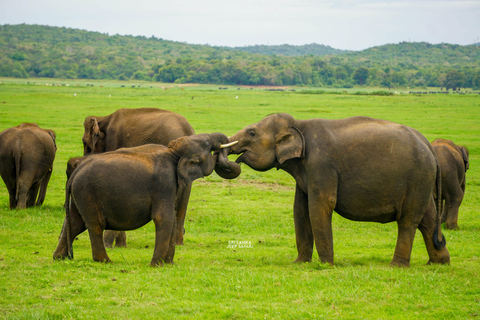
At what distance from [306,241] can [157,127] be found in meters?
3.96

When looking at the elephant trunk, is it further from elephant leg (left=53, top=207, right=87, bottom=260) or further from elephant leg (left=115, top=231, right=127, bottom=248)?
elephant leg (left=115, top=231, right=127, bottom=248)

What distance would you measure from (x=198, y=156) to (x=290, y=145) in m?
1.49

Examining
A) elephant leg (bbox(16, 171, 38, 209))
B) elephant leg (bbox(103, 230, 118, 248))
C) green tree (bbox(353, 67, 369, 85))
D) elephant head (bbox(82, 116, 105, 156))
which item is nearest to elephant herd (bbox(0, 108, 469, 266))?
elephant leg (bbox(103, 230, 118, 248))

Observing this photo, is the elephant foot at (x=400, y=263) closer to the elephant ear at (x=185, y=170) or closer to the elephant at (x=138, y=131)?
the elephant ear at (x=185, y=170)

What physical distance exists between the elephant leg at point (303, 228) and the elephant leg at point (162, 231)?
84.4 inches

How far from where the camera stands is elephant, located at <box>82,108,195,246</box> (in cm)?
1134

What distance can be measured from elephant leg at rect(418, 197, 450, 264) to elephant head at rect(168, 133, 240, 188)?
3200 millimetres

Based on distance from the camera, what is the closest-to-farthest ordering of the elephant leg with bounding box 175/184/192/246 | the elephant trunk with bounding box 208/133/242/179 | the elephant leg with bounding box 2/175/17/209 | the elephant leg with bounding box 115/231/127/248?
the elephant trunk with bounding box 208/133/242/179 < the elephant leg with bounding box 175/184/192/246 < the elephant leg with bounding box 115/231/127/248 < the elephant leg with bounding box 2/175/17/209

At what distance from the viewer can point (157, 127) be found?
38.0 ft

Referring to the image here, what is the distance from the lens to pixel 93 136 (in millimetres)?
12414

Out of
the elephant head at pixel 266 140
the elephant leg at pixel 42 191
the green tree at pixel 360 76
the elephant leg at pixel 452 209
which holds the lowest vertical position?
the green tree at pixel 360 76

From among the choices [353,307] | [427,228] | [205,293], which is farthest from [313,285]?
[427,228]

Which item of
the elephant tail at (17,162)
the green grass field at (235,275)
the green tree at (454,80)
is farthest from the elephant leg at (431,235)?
the green tree at (454,80)

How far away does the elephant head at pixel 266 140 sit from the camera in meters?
9.30
